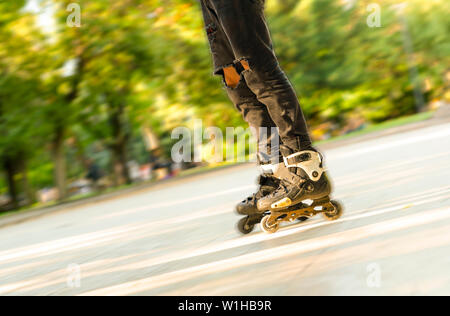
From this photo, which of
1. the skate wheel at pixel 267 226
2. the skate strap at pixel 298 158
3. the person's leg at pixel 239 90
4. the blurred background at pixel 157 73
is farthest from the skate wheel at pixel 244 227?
the blurred background at pixel 157 73

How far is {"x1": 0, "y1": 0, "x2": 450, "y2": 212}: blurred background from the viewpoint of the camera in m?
14.9

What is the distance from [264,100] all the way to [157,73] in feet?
52.5

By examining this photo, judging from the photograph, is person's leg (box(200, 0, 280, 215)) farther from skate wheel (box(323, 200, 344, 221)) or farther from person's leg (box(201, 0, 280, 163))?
skate wheel (box(323, 200, 344, 221))

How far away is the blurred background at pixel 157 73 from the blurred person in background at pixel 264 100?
11.0 meters

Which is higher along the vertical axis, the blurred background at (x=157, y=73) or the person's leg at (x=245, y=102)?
the blurred background at (x=157, y=73)

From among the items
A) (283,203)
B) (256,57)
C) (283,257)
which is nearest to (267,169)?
(283,203)

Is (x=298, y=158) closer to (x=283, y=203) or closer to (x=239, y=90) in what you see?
(x=283, y=203)

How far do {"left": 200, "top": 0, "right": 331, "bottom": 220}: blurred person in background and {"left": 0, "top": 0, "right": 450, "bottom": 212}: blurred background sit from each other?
11.0 m

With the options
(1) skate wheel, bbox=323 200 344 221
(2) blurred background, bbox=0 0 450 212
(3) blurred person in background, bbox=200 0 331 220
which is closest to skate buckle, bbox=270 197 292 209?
(3) blurred person in background, bbox=200 0 331 220

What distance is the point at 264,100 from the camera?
3045 millimetres

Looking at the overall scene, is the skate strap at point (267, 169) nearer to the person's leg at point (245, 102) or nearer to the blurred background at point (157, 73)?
the person's leg at point (245, 102)

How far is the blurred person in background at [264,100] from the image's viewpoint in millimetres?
2932
